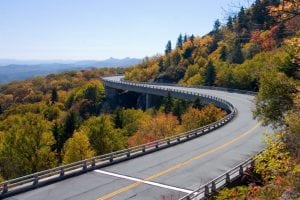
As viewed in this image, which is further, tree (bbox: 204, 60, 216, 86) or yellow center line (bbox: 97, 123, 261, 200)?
tree (bbox: 204, 60, 216, 86)

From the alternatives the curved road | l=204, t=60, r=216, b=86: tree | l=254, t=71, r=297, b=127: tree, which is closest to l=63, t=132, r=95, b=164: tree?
the curved road

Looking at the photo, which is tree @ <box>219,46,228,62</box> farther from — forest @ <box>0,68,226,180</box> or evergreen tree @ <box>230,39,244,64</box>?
forest @ <box>0,68,226,180</box>

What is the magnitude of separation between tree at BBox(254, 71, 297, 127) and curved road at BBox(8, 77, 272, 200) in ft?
11.7

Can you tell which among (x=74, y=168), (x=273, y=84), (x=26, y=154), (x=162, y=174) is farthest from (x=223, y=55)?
(x=74, y=168)

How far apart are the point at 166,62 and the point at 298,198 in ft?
519

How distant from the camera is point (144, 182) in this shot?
78.3 feet

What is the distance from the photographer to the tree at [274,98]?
106ft

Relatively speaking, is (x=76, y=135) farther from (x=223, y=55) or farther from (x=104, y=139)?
(x=223, y=55)

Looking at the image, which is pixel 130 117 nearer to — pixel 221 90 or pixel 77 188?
pixel 221 90

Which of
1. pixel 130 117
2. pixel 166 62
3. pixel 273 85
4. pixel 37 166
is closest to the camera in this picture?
pixel 273 85

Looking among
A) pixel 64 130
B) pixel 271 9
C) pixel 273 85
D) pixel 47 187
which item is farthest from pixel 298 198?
pixel 64 130

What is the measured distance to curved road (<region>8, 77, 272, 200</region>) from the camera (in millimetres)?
21562

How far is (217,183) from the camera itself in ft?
75.3

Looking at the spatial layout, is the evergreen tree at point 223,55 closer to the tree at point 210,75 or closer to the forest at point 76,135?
the tree at point 210,75
